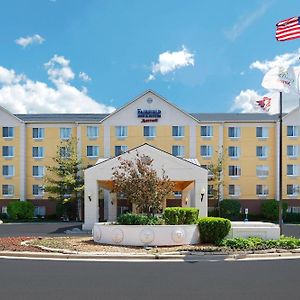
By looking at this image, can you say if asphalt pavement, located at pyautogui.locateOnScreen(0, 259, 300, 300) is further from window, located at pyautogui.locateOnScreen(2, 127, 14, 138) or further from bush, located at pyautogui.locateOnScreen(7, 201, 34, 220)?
window, located at pyautogui.locateOnScreen(2, 127, 14, 138)

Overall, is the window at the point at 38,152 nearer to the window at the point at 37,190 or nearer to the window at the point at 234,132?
the window at the point at 37,190

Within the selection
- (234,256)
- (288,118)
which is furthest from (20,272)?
(288,118)

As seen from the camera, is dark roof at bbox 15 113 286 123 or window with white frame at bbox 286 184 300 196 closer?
window with white frame at bbox 286 184 300 196

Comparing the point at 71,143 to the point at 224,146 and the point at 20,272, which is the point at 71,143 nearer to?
the point at 224,146

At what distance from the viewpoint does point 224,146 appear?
54.7 metres

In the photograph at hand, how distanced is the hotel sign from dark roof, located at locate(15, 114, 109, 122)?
5.64 m

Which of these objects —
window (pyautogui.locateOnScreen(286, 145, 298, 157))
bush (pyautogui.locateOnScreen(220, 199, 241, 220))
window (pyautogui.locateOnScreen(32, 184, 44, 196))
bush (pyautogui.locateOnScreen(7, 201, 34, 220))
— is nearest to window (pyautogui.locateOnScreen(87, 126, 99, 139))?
window (pyautogui.locateOnScreen(32, 184, 44, 196))

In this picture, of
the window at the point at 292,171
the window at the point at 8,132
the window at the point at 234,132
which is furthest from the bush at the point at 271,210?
the window at the point at 8,132

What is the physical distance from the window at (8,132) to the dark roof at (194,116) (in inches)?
84.2

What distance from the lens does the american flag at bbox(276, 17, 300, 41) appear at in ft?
61.3

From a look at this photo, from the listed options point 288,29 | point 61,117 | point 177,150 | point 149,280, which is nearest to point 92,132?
point 61,117

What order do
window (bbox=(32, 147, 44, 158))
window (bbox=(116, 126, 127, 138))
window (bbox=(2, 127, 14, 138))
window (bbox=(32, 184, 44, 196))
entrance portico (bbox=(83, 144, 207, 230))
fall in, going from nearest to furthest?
entrance portico (bbox=(83, 144, 207, 230))
window (bbox=(116, 126, 127, 138))
window (bbox=(2, 127, 14, 138))
window (bbox=(32, 184, 44, 196))
window (bbox=(32, 147, 44, 158))

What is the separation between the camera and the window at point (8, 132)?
179 feet

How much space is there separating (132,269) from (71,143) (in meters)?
39.7
